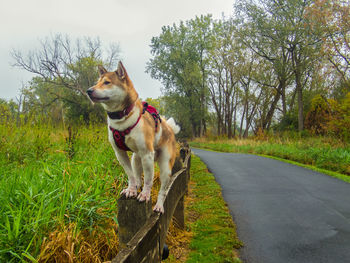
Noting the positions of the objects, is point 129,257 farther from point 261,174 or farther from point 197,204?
point 261,174

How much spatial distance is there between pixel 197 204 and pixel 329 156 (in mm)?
7769

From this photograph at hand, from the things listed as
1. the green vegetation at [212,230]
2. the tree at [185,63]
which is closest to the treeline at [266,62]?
the tree at [185,63]

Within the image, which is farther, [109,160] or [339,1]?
[339,1]

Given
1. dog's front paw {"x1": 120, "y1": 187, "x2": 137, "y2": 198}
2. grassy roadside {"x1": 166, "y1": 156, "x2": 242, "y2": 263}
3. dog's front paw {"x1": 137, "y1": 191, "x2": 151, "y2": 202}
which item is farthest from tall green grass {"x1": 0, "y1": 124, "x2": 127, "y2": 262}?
grassy roadside {"x1": 166, "y1": 156, "x2": 242, "y2": 263}

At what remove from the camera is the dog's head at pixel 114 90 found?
1.94m

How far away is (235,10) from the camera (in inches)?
886

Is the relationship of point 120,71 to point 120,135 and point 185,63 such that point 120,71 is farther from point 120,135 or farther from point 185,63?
point 185,63

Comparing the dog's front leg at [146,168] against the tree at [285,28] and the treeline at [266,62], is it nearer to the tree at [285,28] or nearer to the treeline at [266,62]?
the treeline at [266,62]

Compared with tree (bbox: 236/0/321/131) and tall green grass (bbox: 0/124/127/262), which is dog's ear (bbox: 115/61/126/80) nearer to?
tall green grass (bbox: 0/124/127/262)

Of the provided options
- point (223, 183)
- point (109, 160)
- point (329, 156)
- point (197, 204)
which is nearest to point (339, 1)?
point (329, 156)

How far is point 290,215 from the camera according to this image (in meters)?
5.31

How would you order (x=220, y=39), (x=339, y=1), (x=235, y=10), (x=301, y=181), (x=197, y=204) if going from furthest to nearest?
(x=220, y=39) → (x=235, y=10) → (x=339, y=1) → (x=301, y=181) → (x=197, y=204)

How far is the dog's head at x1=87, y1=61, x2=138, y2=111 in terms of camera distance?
76.4 inches

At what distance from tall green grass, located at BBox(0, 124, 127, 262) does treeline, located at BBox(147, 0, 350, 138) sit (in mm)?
13255
